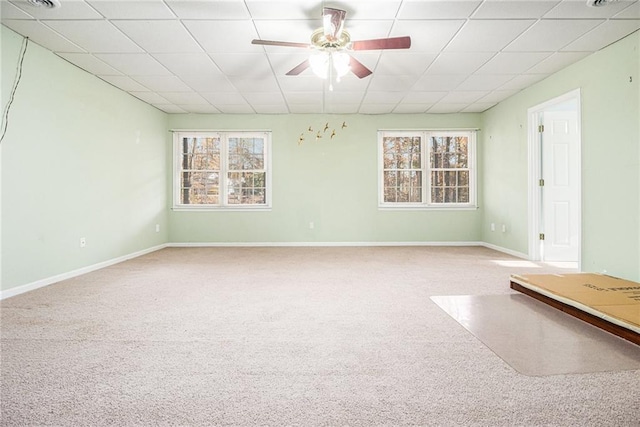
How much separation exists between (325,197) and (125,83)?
146 inches

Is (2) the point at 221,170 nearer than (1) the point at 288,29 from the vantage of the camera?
No

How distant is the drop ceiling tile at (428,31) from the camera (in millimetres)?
3079

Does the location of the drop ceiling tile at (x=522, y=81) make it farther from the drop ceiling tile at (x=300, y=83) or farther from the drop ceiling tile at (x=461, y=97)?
the drop ceiling tile at (x=300, y=83)

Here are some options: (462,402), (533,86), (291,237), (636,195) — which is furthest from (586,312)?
(291,237)

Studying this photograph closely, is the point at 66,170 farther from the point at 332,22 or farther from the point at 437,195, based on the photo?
the point at 437,195

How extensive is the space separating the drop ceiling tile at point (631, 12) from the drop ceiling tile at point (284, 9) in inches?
105

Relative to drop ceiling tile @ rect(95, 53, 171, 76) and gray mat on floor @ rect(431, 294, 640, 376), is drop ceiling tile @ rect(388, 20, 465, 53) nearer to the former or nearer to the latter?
gray mat on floor @ rect(431, 294, 640, 376)

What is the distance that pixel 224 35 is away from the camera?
3289mm

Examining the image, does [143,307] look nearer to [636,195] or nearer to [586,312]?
[586,312]

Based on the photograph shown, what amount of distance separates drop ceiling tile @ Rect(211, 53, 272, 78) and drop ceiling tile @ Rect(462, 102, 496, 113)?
379 cm

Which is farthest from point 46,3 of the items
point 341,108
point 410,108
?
point 410,108

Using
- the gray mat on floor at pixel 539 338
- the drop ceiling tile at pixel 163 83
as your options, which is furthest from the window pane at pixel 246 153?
the gray mat on floor at pixel 539 338

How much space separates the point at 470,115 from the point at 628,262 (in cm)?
393

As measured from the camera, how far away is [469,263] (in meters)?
4.59
